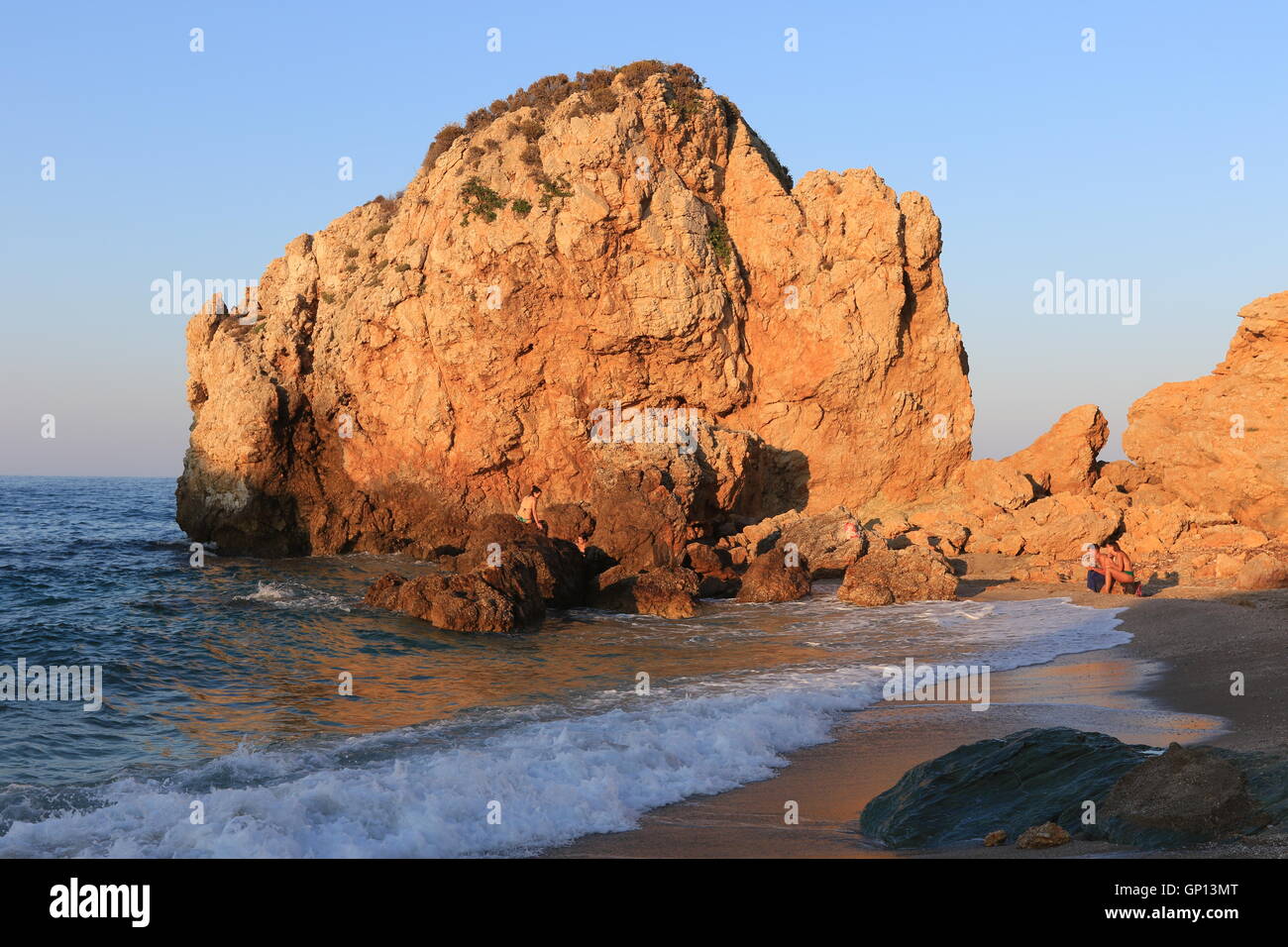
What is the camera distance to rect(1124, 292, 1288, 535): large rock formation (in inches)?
872

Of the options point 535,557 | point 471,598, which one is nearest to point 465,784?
point 471,598

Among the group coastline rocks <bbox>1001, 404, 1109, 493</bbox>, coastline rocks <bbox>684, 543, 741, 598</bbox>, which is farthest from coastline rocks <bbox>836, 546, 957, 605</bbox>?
coastline rocks <bbox>1001, 404, 1109, 493</bbox>

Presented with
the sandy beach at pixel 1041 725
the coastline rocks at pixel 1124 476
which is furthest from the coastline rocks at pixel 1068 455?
the sandy beach at pixel 1041 725

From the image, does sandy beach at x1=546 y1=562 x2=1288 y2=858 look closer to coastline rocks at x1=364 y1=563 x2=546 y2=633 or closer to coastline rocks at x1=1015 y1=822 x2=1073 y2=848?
coastline rocks at x1=1015 y1=822 x2=1073 y2=848

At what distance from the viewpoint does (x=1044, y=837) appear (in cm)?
554

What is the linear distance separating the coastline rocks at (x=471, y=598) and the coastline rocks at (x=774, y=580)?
4.10 m

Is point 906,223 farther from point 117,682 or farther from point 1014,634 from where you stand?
point 117,682

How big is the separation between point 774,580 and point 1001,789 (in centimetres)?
1257

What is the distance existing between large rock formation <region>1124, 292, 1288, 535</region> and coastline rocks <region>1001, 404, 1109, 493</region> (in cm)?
157

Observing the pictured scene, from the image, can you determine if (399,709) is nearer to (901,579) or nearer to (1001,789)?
(1001,789)

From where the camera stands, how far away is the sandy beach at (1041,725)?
21.3 ft

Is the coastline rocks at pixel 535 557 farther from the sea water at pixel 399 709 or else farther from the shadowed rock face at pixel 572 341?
the shadowed rock face at pixel 572 341
